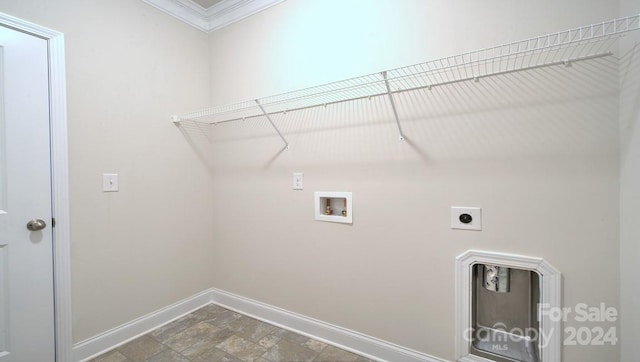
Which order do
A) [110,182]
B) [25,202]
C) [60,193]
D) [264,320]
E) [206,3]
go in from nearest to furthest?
[25,202]
[60,193]
[110,182]
[264,320]
[206,3]

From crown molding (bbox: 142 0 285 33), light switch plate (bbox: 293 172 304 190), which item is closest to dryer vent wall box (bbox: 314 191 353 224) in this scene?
light switch plate (bbox: 293 172 304 190)

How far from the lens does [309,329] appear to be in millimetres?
1936

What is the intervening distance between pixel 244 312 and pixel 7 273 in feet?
4.78

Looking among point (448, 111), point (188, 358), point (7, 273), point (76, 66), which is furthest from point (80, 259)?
point (448, 111)

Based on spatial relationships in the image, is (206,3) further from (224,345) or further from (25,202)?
(224,345)

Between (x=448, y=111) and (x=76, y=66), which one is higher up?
(x=76, y=66)

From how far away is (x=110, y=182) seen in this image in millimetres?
1810

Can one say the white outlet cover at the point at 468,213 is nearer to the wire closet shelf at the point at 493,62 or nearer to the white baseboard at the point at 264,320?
the wire closet shelf at the point at 493,62

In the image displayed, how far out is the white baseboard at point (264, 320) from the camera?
5.43ft

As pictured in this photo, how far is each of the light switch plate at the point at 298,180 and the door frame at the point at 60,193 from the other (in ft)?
4.54

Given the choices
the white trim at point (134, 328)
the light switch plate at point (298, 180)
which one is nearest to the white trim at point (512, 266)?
the light switch plate at point (298, 180)

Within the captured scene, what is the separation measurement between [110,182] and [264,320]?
1.51 m

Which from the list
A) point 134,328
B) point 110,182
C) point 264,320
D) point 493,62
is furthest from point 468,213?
point 134,328

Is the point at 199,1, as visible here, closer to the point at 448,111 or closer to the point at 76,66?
the point at 76,66
